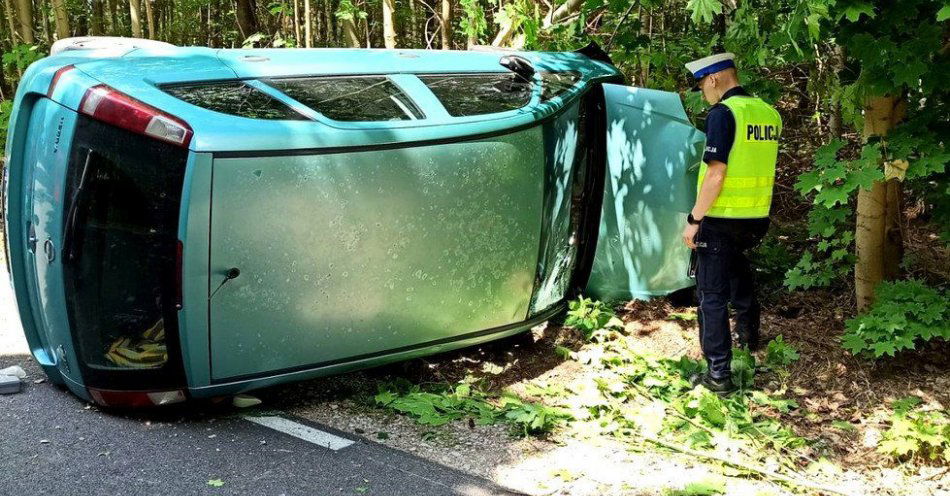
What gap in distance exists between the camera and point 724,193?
197 inches

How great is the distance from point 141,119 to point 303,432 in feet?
5.35

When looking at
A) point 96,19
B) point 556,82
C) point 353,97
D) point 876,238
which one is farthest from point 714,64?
point 96,19

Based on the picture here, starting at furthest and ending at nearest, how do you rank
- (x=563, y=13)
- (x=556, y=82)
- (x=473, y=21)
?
(x=473, y=21), (x=563, y=13), (x=556, y=82)

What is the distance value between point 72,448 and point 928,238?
5.98m

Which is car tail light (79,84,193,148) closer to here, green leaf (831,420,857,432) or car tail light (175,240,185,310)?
car tail light (175,240,185,310)

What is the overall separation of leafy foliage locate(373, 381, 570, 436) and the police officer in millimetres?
1009

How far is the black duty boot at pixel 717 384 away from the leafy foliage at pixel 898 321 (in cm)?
72

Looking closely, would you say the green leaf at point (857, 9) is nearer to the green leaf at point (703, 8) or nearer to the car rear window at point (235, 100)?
the green leaf at point (703, 8)

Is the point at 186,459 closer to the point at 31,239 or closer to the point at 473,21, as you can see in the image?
the point at 31,239

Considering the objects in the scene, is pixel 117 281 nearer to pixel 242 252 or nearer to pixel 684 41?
pixel 242 252

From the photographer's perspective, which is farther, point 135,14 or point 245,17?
point 245,17

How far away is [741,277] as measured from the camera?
5.55 metres

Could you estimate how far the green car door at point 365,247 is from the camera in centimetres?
420

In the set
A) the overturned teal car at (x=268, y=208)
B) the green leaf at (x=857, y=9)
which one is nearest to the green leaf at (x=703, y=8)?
the green leaf at (x=857, y=9)
